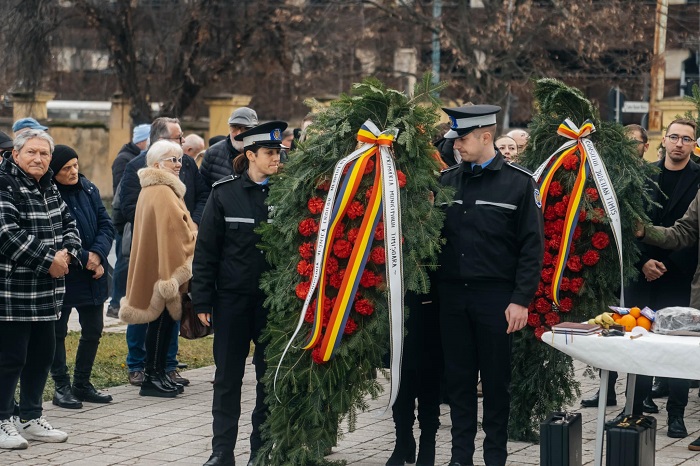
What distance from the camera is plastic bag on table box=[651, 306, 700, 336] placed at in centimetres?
662

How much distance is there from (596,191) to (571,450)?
2.01 meters

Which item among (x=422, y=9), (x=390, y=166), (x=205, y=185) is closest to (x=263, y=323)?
(x=390, y=166)

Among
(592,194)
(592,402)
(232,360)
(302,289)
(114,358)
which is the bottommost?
(114,358)

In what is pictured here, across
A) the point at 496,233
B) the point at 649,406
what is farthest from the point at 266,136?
the point at 649,406

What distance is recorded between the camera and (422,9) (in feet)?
92.1

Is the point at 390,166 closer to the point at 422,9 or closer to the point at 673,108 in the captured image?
the point at 673,108

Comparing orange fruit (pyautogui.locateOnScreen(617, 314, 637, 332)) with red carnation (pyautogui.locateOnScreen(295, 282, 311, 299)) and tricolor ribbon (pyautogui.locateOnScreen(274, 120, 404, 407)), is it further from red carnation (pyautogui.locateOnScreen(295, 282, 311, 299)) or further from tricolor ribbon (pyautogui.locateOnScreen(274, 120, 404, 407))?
red carnation (pyautogui.locateOnScreen(295, 282, 311, 299))

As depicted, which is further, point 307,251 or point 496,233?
point 496,233

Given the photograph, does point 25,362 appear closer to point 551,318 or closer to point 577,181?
point 551,318

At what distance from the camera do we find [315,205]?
6855 millimetres

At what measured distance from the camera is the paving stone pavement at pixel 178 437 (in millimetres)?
7570

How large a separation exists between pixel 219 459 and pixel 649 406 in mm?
3637

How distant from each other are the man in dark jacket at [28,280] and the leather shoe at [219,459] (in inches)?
52.4

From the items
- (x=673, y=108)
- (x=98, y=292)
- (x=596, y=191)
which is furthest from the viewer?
(x=673, y=108)
